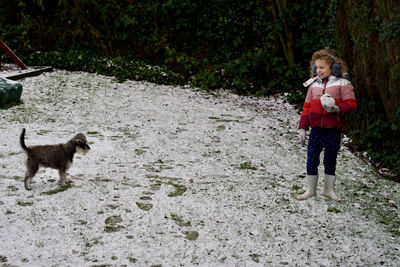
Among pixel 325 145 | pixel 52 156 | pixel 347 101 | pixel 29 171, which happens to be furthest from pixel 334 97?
pixel 29 171

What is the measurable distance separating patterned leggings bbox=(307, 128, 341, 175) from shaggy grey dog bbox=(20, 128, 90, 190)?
2670mm

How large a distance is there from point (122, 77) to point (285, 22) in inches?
184

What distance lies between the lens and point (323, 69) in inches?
156

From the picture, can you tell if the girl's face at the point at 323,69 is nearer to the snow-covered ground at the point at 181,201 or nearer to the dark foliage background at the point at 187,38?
the snow-covered ground at the point at 181,201

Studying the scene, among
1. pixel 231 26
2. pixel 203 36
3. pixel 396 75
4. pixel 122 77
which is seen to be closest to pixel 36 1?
pixel 122 77

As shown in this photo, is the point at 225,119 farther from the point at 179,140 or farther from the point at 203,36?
the point at 203,36

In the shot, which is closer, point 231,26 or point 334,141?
point 334,141

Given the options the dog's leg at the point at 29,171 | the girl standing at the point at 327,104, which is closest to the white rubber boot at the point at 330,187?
the girl standing at the point at 327,104

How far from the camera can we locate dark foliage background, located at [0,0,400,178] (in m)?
9.52

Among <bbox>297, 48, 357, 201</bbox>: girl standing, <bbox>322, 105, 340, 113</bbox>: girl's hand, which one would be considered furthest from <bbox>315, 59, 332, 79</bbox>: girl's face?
<bbox>322, 105, 340, 113</bbox>: girl's hand

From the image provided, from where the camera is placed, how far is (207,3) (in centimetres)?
1106

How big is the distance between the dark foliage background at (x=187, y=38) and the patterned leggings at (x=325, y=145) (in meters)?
3.84

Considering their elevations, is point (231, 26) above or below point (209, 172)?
above

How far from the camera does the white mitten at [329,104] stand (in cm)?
379
